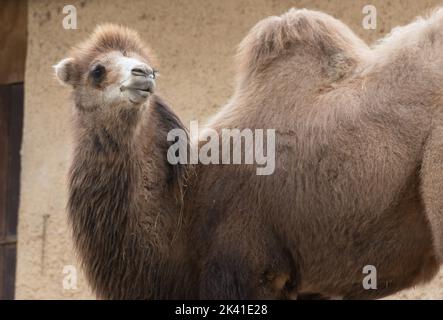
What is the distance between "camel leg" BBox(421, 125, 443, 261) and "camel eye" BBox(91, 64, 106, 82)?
180 centimetres

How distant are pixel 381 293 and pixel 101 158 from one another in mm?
1691

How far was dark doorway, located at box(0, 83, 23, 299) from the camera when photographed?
31.2 ft

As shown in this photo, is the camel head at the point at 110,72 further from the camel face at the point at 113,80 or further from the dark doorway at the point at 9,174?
the dark doorway at the point at 9,174

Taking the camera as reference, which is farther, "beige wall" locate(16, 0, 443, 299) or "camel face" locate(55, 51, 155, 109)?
"beige wall" locate(16, 0, 443, 299)

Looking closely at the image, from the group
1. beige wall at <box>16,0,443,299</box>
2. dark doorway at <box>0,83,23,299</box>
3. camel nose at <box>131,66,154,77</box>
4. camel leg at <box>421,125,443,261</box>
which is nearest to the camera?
camel leg at <box>421,125,443,261</box>

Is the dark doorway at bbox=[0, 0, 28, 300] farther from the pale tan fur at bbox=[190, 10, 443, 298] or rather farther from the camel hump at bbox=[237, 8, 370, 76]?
the pale tan fur at bbox=[190, 10, 443, 298]

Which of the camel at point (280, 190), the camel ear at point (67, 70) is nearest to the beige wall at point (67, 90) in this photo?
the camel ear at point (67, 70)

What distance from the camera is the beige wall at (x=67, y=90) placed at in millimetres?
8477

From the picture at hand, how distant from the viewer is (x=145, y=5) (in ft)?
29.4

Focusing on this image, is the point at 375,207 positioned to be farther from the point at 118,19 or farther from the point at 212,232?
the point at 118,19

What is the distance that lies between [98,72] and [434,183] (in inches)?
76.1

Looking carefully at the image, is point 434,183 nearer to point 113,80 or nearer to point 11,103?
point 113,80

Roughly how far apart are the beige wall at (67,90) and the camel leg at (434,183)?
2880 millimetres

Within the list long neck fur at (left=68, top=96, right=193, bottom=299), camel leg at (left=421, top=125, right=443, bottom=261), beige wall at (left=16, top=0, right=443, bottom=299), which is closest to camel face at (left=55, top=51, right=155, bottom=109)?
long neck fur at (left=68, top=96, right=193, bottom=299)
